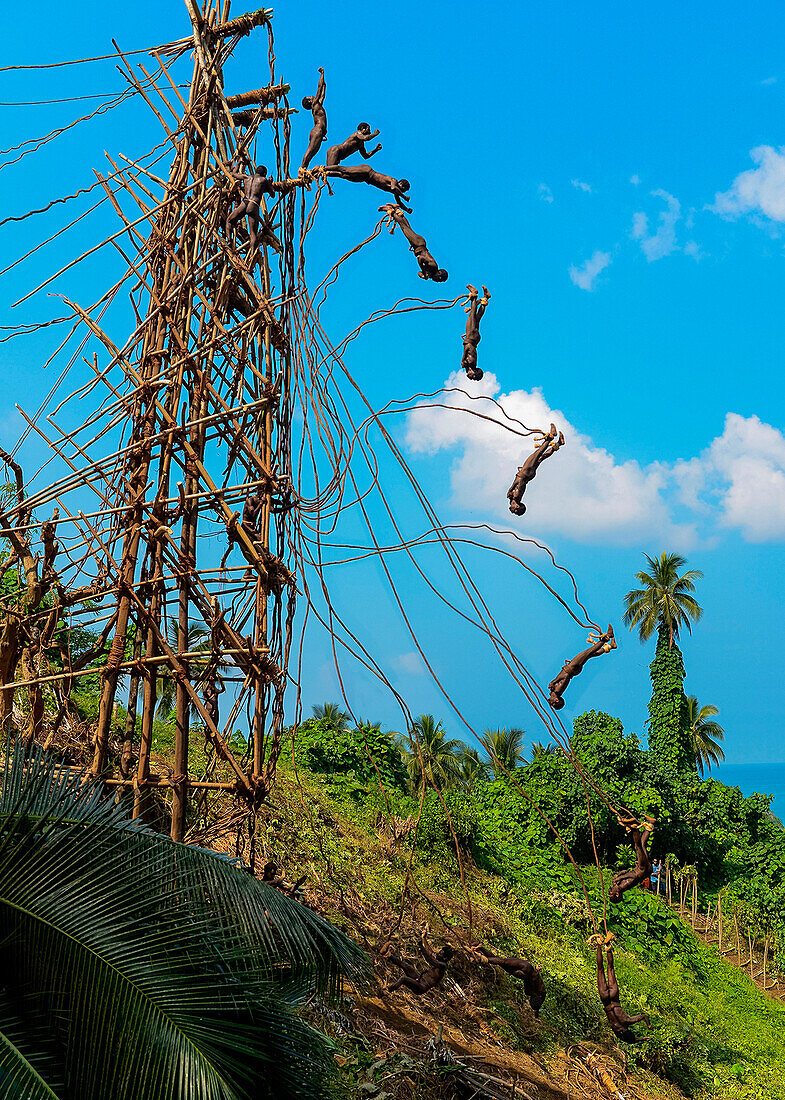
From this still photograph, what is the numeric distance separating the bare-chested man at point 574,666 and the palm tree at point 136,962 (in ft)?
3.23

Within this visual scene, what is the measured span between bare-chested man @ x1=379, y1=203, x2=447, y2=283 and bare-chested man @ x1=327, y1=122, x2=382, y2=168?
8.7 inches

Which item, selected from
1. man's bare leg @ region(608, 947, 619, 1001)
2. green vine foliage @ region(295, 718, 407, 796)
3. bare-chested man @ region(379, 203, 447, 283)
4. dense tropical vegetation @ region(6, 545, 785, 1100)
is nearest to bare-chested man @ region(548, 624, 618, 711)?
dense tropical vegetation @ region(6, 545, 785, 1100)

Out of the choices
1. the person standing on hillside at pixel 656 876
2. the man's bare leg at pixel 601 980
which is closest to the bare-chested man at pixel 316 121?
the man's bare leg at pixel 601 980

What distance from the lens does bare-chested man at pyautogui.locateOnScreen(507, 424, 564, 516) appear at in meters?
2.72

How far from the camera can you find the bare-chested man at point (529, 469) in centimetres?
272

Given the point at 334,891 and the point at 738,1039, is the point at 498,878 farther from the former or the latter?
the point at 334,891

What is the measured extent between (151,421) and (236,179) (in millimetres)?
922

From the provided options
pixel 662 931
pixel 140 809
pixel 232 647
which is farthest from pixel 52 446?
pixel 662 931

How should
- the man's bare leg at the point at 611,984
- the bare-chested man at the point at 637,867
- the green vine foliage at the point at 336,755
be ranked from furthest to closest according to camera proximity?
the green vine foliage at the point at 336,755 < the bare-chested man at the point at 637,867 < the man's bare leg at the point at 611,984

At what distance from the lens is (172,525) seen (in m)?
3.22

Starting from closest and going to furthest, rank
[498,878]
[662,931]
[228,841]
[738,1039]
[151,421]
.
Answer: [151,421] < [228,841] < [738,1039] < [498,878] < [662,931]

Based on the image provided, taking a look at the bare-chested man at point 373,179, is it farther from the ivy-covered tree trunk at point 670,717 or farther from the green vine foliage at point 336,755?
the ivy-covered tree trunk at point 670,717

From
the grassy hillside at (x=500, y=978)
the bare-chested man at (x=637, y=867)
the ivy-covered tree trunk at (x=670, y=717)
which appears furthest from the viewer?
the ivy-covered tree trunk at (x=670, y=717)

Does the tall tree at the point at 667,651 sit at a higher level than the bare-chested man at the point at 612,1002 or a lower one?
higher
